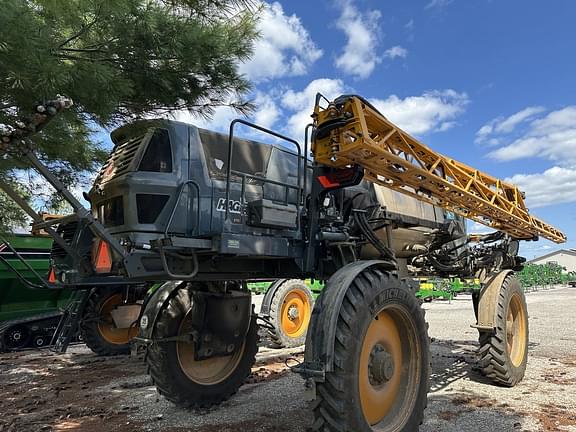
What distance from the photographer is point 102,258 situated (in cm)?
392

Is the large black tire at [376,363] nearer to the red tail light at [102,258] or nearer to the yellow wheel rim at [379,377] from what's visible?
the yellow wheel rim at [379,377]

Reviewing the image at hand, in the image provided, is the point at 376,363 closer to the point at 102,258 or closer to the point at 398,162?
the point at 398,162

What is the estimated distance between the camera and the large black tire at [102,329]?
8.87m

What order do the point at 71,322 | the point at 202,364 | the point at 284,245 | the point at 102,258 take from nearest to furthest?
the point at 102,258
the point at 284,245
the point at 202,364
the point at 71,322

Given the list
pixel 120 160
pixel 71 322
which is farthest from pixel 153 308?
pixel 71 322

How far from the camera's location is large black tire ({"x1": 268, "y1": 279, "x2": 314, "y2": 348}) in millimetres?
9172

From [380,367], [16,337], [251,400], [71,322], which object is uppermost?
[71,322]

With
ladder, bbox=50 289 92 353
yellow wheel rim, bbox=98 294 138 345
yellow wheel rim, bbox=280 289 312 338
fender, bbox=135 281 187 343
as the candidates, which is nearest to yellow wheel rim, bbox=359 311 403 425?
fender, bbox=135 281 187 343

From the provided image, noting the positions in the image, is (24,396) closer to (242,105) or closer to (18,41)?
(242,105)

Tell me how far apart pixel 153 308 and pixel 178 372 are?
748 mm

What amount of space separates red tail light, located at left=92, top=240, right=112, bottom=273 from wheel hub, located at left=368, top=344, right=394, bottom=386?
89.7 inches

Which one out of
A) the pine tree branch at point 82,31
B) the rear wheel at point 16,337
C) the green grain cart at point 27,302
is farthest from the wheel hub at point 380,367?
the rear wheel at point 16,337

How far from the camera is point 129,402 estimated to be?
553cm

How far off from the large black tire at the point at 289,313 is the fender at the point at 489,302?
3789 millimetres
